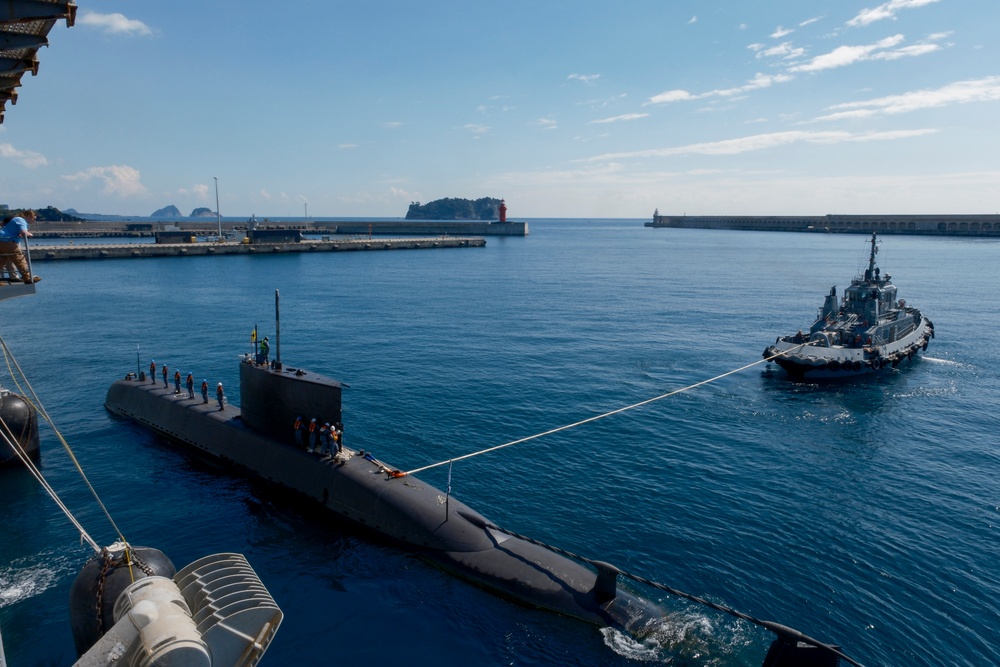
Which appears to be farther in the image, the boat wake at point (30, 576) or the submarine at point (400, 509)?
the boat wake at point (30, 576)

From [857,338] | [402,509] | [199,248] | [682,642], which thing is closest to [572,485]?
[402,509]

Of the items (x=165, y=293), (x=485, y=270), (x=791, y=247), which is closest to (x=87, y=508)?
(x=165, y=293)

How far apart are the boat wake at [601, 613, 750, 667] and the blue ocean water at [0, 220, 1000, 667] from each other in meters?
0.06

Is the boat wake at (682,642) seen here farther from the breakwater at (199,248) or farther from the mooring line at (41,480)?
the breakwater at (199,248)

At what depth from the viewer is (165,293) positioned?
6969 cm

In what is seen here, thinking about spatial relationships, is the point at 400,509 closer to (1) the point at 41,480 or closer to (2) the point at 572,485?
(2) the point at 572,485

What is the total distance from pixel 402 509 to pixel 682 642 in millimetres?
8703

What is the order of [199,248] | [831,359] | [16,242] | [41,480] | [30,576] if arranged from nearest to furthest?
[41,480]
[16,242]
[30,576]
[831,359]
[199,248]

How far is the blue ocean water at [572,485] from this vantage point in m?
15.7

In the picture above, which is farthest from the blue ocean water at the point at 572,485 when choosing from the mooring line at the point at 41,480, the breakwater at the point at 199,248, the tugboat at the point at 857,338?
the breakwater at the point at 199,248

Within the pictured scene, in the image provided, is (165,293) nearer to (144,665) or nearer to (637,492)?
(637,492)

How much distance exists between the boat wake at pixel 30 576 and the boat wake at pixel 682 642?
1507 centimetres

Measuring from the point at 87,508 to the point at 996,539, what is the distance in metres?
30.5

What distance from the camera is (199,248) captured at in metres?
115
